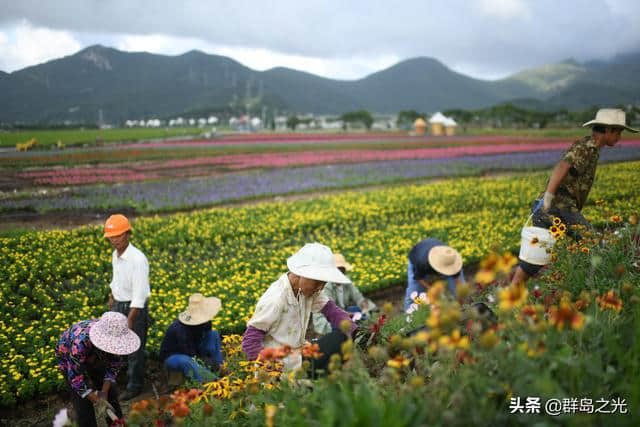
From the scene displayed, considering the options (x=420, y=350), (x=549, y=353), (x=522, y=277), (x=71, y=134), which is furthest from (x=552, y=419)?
(x=71, y=134)

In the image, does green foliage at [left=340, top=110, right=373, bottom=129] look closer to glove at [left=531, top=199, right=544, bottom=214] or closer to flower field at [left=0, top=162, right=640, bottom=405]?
flower field at [left=0, top=162, right=640, bottom=405]

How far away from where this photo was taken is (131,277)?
4289 millimetres

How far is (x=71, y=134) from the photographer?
1201cm

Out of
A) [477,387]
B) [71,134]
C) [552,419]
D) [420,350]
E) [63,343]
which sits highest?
[71,134]

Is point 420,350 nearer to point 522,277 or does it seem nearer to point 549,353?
point 549,353

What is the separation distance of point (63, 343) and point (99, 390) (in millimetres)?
563

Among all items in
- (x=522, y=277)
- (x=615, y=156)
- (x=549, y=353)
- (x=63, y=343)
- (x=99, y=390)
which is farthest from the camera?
(x=615, y=156)

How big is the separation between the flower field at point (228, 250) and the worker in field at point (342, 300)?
41.6 inches

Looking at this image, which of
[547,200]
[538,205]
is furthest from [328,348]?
[538,205]

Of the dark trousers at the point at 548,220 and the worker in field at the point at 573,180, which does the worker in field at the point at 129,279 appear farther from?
the dark trousers at the point at 548,220

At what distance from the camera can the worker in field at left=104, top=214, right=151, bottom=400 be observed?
4.11 m

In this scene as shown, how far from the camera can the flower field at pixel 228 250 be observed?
17.8 feet

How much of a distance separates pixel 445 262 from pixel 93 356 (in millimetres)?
3558

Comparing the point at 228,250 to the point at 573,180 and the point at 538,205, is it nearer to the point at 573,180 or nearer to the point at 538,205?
the point at 538,205
